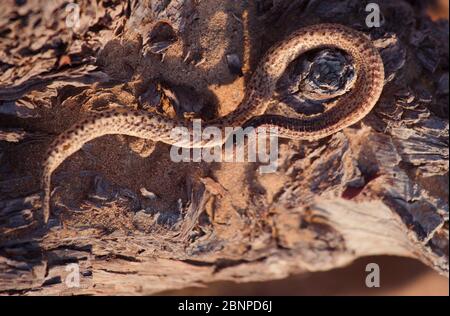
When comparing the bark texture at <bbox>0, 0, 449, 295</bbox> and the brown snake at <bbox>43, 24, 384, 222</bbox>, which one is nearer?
the bark texture at <bbox>0, 0, 449, 295</bbox>

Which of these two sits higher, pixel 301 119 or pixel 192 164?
pixel 301 119

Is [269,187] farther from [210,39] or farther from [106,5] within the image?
[106,5]

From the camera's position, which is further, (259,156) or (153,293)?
(153,293)

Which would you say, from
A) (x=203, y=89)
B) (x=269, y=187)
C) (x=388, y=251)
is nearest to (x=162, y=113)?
(x=203, y=89)

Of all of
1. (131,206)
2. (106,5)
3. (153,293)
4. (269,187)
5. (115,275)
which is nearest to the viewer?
(106,5)
